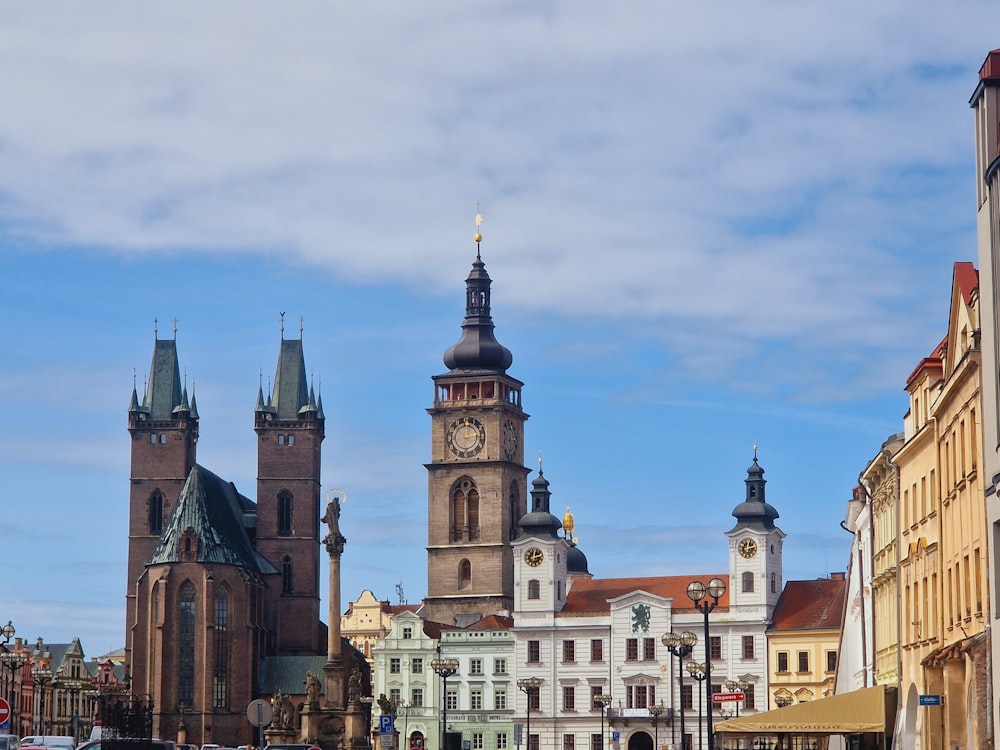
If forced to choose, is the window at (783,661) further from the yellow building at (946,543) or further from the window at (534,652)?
the yellow building at (946,543)

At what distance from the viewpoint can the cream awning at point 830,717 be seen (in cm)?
3866

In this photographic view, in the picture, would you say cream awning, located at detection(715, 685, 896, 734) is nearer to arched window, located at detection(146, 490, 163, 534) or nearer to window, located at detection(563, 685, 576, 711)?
window, located at detection(563, 685, 576, 711)

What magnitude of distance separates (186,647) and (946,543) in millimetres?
90911

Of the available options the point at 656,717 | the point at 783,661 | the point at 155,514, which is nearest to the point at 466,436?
the point at 155,514

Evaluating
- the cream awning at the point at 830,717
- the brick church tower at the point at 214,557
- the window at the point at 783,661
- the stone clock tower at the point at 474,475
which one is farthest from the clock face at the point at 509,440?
the cream awning at the point at 830,717

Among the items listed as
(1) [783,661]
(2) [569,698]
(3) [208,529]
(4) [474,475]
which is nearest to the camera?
(1) [783,661]

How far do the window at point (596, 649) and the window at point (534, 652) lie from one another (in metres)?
3.43

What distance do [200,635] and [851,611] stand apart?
2694 inches

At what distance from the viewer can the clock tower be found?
116 meters

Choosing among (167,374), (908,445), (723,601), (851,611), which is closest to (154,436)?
(167,374)

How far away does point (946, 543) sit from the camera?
3806 cm

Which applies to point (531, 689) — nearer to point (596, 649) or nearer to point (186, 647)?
point (596, 649)

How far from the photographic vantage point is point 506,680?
12075 centimetres

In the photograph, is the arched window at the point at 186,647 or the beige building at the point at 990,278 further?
the arched window at the point at 186,647
